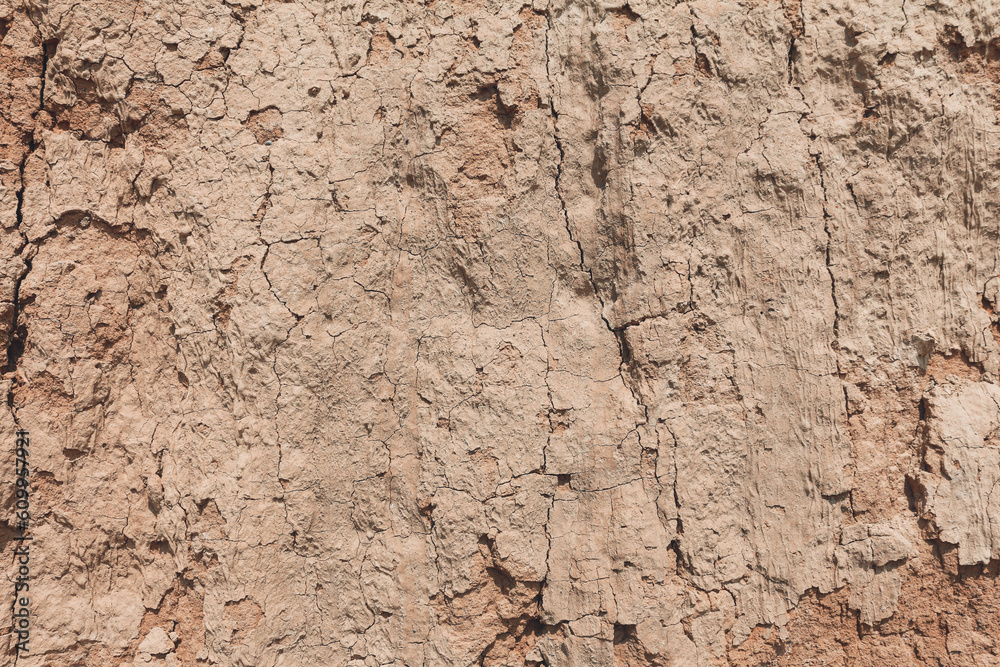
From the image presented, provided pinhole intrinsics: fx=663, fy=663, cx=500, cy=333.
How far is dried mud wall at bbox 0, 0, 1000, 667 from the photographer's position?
1940 millimetres

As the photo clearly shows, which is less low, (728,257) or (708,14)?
(708,14)

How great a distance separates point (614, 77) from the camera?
1.95 metres

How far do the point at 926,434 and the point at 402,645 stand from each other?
1.73 meters

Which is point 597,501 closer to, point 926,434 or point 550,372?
point 550,372

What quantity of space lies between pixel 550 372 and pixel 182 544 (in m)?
1.20

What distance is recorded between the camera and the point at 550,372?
1989 mm

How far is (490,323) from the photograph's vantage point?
1999 millimetres

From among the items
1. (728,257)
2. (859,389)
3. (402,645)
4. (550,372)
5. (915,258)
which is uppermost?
(915,258)

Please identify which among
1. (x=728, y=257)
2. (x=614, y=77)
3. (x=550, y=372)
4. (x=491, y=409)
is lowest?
(x=491, y=409)

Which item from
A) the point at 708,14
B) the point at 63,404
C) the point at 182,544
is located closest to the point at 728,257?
the point at 708,14

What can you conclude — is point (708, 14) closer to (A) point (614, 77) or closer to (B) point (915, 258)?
(A) point (614, 77)

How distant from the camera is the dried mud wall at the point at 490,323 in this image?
6.37ft

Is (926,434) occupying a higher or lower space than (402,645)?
higher

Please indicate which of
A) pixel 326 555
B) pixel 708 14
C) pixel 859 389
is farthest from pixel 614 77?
pixel 326 555
